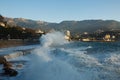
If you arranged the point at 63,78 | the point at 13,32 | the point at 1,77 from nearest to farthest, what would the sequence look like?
1. the point at 63,78
2. the point at 1,77
3. the point at 13,32

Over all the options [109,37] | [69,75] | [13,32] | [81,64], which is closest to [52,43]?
[13,32]

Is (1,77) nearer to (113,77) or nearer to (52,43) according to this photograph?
(113,77)

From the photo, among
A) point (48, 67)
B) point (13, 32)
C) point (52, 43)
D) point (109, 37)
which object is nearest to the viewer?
point (48, 67)

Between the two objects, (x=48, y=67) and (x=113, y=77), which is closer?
(x=113, y=77)

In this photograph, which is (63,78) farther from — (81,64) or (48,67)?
(81,64)

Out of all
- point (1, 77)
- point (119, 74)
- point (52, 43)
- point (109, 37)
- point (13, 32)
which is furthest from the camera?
point (109, 37)

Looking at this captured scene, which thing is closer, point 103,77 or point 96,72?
point 103,77

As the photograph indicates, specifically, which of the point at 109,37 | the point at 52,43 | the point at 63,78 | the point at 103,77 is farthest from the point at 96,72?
the point at 109,37

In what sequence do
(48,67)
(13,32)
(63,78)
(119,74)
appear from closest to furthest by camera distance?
(63,78), (119,74), (48,67), (13,32)
